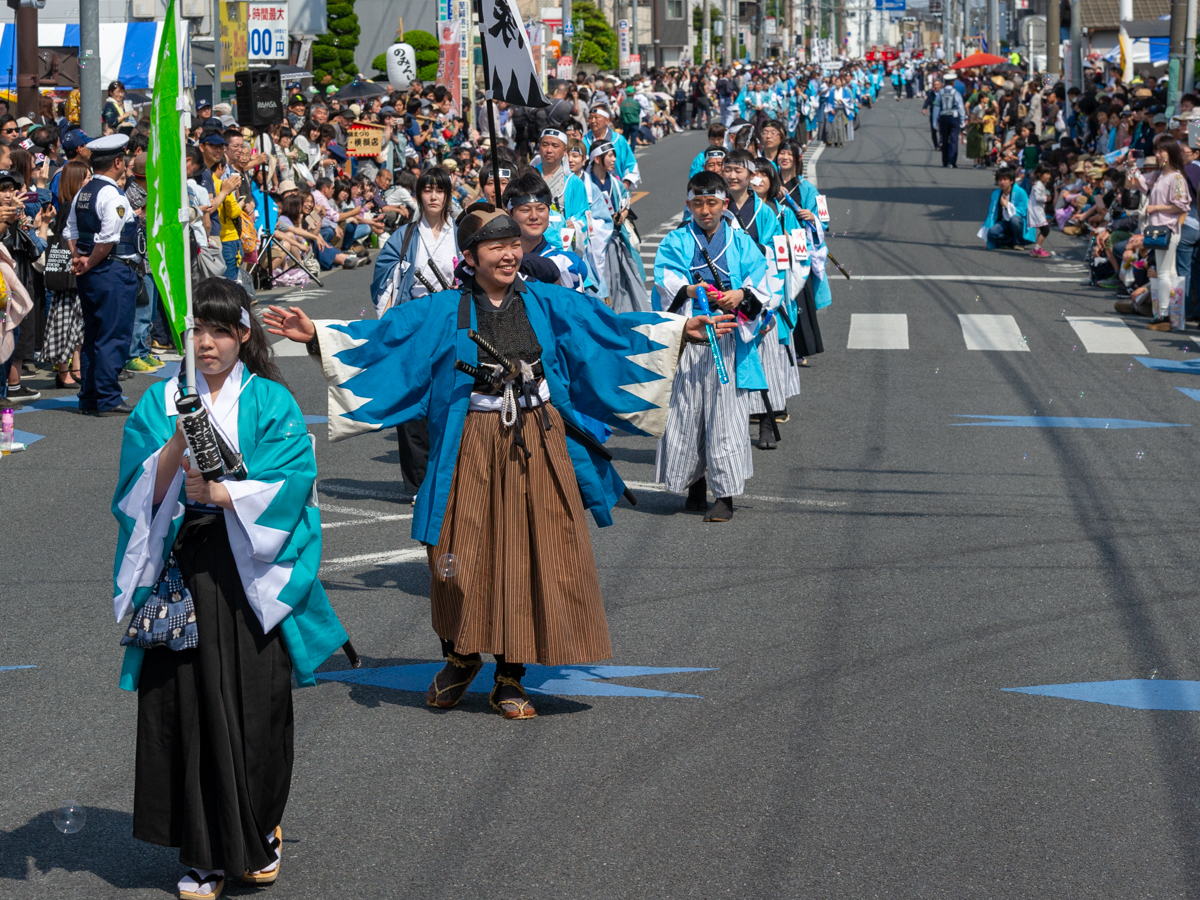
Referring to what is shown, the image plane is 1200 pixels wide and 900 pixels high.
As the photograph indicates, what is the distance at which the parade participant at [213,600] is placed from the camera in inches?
149

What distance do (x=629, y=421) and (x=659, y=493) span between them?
3413 mm

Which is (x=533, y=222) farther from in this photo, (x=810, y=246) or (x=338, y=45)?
(x=338, y=45)

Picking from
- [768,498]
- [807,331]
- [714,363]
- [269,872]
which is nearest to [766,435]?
[768,498]

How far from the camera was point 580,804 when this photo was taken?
457 centimetres

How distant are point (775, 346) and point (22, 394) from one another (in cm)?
567

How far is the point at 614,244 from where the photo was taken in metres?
11.7

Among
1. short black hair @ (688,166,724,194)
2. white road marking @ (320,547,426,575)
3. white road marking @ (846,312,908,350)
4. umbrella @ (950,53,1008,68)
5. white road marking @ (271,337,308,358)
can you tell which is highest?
umbrella @ (950,53,1008,68)

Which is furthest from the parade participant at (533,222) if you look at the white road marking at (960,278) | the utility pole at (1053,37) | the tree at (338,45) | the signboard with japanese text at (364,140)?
the tree at (338,45)

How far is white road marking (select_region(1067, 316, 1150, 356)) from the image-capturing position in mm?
13578

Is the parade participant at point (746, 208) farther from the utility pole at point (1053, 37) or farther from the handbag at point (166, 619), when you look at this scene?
the utility pole at point (1053, 37)

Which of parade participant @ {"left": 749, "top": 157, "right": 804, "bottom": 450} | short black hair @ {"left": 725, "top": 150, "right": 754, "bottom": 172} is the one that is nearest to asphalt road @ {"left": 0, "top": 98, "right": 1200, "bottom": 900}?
parade participant @ {"left": 749, "top": 157, "right": 804, "bottom": 450}

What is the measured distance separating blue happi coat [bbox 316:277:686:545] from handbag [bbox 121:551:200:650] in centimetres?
139

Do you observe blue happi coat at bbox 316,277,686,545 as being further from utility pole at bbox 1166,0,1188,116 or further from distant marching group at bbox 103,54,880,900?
utility pole at bbox 1166,0,1188,116

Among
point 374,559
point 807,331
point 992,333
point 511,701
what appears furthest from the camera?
point 992,333
